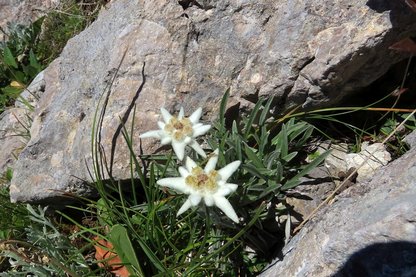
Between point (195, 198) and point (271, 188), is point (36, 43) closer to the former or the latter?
point (271, 188)

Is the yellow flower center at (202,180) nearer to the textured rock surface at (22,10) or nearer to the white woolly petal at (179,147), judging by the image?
the white woolly petal at (179,147)

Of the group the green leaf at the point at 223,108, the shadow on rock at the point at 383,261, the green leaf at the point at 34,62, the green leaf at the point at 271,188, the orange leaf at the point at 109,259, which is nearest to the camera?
the shadow on rock at the point at 383,261

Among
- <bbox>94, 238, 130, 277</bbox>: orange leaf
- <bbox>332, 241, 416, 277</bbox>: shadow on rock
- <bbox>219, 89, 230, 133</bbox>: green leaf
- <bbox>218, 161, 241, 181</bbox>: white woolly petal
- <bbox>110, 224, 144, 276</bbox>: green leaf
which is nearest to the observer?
<bbox>332, 241, 416, 277</bbox>: shadow on rock

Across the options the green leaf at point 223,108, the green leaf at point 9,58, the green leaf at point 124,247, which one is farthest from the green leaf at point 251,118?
the green leaf at point 9,58

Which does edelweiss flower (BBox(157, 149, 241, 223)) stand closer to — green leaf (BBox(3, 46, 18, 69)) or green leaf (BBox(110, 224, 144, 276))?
green leaf (BBox(110, 224, 144, 276))

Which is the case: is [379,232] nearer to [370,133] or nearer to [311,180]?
[311,180]

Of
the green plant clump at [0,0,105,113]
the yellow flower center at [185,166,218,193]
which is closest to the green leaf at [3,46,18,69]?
the green plant clump at [0,0,105,113]

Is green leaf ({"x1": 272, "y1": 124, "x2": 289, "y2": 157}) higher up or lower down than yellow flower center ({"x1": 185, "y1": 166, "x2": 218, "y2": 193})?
lower down
